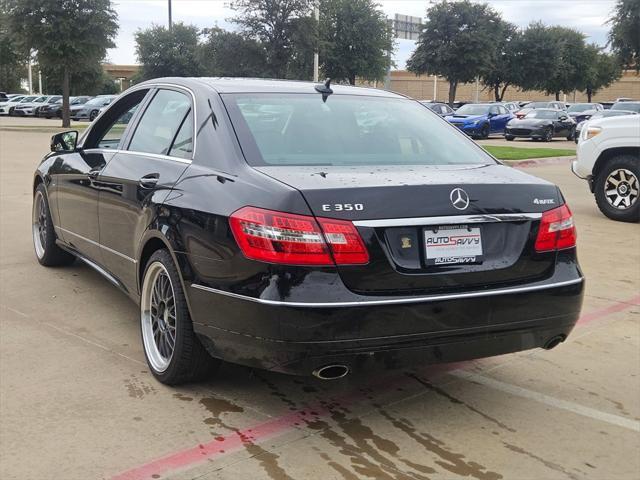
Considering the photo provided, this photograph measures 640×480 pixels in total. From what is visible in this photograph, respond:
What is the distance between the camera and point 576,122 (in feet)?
109

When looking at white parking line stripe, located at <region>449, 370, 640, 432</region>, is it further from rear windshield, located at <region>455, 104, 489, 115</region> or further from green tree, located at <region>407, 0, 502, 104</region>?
green tree, located at <region>407, 0, 502, 104</region>

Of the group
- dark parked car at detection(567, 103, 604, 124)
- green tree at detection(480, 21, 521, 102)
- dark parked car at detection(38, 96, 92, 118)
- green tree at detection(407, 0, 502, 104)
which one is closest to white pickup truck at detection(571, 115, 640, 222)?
dark parked car at detection(567, 103, 604, 124)

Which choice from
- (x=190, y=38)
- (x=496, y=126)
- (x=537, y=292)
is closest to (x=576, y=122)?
(x=496, y=126)

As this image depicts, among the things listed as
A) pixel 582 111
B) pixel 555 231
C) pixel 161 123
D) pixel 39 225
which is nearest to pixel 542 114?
pixel 582 111

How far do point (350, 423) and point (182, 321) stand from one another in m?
0.98

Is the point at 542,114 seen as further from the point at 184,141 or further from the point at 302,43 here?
the point at 184,141

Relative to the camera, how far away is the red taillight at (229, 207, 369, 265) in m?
3.25

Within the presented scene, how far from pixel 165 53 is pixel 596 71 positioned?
114 feet

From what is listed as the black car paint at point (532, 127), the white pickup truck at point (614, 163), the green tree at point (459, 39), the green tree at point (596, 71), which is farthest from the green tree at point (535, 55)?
the white pickup truck at point (614, 163)

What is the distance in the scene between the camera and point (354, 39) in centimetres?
4147

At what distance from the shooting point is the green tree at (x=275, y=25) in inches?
1332

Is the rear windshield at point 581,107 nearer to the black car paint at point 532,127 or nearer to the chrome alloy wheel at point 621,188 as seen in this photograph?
the black car paint at point 532,127

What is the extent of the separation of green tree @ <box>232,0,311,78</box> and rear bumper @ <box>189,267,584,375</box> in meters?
31.7

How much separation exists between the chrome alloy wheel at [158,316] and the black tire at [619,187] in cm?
744
